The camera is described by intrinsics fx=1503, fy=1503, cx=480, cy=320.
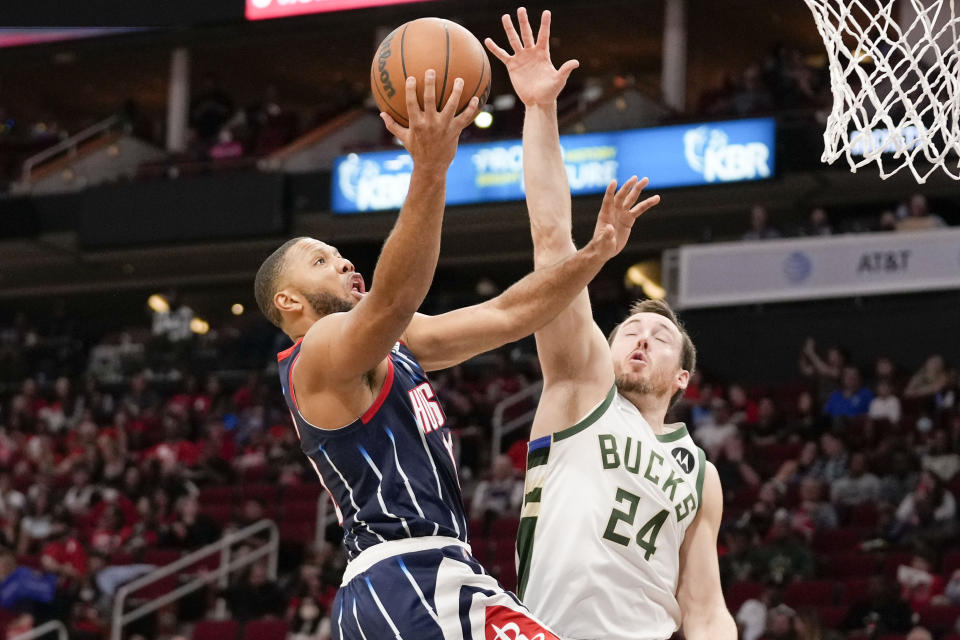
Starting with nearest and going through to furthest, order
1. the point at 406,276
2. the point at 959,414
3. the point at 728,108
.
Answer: the point at 406,276 < the point at 959,414 < the point at 728,108

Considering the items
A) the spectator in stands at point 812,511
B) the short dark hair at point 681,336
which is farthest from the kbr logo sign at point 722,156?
the short dark hair at point 681,336

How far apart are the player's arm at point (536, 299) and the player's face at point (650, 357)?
611mm

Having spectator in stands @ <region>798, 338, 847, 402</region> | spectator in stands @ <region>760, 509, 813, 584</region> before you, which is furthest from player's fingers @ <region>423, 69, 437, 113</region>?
spectator in stands @ <region>798, 338, 847, 402</region>

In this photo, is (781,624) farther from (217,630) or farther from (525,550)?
(525,550)

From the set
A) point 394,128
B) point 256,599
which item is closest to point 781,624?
point 256,599

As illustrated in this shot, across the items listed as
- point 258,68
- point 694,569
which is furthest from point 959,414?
point 258,68

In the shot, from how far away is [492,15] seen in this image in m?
18.5

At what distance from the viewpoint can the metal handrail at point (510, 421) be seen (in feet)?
44.1

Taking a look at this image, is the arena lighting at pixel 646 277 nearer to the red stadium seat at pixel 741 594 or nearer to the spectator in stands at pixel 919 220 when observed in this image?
the spectator in stands at pixel 919 220

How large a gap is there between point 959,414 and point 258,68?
14.1m

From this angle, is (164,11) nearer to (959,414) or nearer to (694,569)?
(959,414)

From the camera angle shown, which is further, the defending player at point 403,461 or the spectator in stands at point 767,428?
the spectator in stands at point 767,428

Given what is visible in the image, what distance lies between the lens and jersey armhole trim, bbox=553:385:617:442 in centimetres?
403

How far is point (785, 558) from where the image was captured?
399 inches
